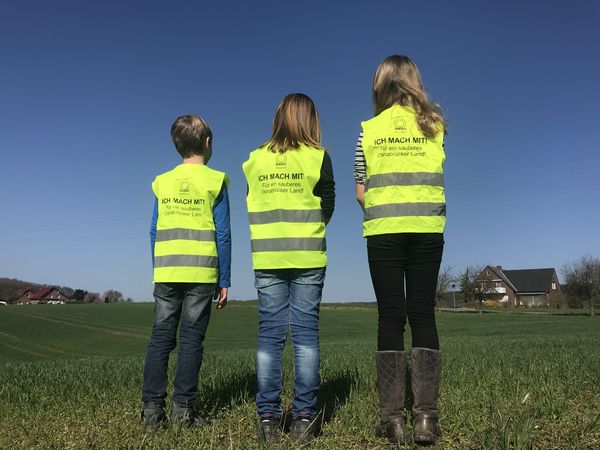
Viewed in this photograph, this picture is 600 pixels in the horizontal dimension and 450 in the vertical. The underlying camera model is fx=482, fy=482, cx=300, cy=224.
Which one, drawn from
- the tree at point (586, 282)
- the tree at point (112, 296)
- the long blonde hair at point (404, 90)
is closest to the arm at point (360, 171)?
the long blonde hair at point (404, 90)

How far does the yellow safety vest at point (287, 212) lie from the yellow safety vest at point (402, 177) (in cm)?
36

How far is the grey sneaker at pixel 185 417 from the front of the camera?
330 centimetres

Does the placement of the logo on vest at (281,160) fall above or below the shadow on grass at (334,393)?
above

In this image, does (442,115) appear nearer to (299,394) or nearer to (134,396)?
(299,394)

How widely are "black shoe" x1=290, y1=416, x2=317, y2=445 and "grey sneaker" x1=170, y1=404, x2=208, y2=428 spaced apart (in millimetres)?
747

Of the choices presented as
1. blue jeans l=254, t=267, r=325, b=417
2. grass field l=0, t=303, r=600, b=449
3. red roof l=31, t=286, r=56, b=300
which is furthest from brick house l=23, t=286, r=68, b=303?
blue jeans l=254, t=267, r=325, b=417

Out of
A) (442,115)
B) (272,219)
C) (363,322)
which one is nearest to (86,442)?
(272,219)

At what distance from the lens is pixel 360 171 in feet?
11.2

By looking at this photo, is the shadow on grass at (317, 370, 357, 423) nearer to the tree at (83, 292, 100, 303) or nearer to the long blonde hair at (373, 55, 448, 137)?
the long blonde hair at (373, 55, 448, 137)

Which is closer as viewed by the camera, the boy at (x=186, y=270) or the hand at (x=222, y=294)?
the boy at (x=186, y=270)

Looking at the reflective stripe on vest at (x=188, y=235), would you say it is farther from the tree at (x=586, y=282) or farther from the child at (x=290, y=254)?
the tree at (x=586, y=282)

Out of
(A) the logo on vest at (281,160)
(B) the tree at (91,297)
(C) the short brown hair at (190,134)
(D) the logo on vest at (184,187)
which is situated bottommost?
(B) the tree at (91,297)

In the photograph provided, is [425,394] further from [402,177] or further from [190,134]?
[190,134]

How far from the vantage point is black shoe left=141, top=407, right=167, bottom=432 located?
3.30 m
